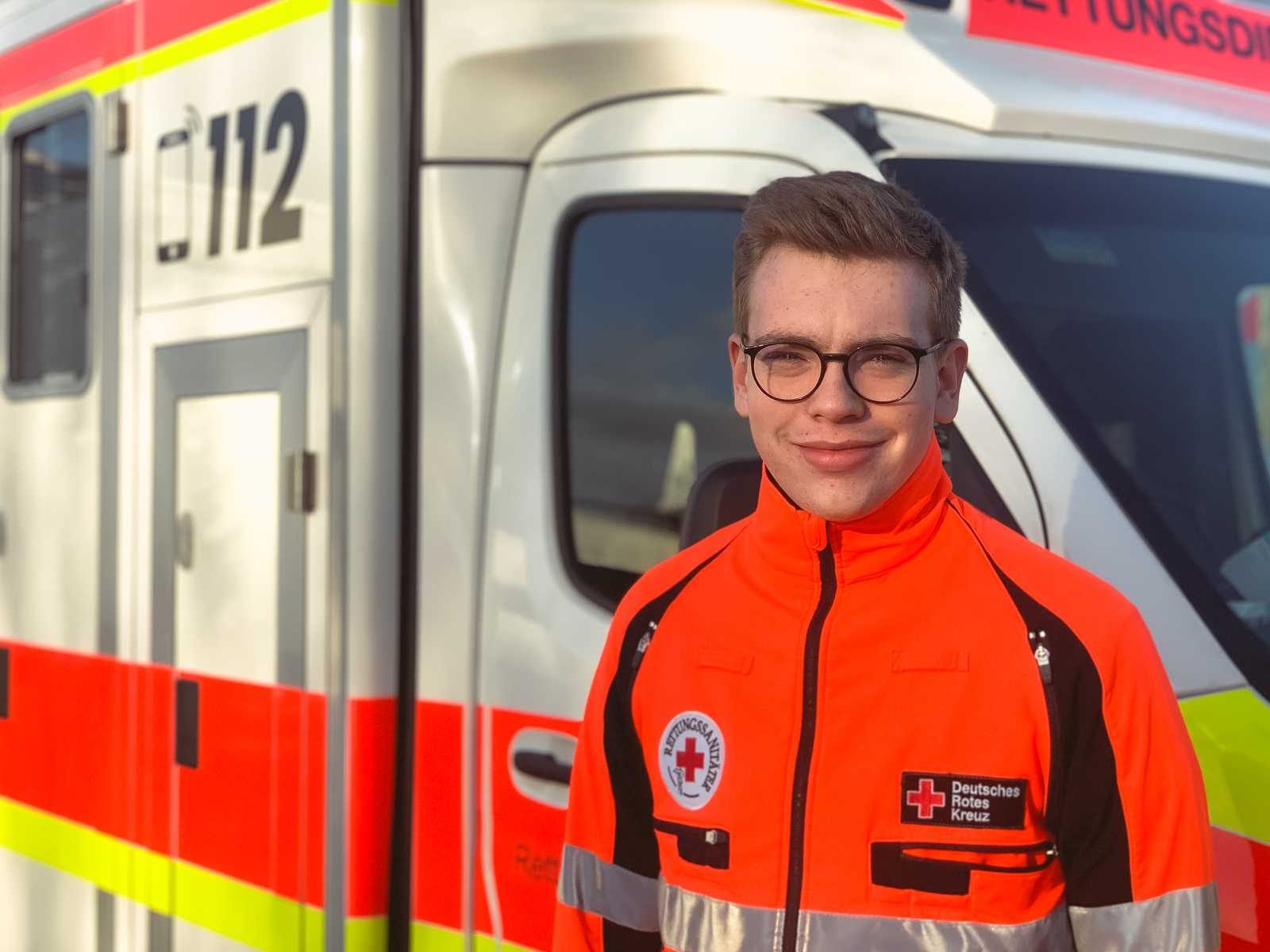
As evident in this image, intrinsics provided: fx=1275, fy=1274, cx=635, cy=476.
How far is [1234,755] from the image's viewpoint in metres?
1.75

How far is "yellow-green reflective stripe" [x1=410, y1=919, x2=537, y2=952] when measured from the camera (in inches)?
93.7

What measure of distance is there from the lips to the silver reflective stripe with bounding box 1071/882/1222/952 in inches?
18.9

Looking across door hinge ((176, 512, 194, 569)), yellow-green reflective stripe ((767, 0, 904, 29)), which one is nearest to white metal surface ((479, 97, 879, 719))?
yellow-green reflective stripe ((767, 0, 904, 29))

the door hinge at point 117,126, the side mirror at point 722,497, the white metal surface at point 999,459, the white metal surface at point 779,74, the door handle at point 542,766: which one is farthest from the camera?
the door hinge at point 117,126

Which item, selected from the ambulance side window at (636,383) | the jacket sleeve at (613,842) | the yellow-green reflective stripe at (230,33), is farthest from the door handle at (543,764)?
the yellow-green reflective stripe at (230,33)

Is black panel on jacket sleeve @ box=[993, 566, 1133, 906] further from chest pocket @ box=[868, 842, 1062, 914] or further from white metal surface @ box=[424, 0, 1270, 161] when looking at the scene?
white metal surface @ box=[424, 0, 1270, 161]

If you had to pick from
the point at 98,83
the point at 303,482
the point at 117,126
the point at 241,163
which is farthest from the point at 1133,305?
the point at 98,83

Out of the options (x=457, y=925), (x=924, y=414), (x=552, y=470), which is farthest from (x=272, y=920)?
(x=924, y=414)

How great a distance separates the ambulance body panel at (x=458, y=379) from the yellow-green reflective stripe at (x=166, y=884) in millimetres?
12

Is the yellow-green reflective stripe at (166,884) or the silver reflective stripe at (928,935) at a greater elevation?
the silver reflective stripe at (928,935)

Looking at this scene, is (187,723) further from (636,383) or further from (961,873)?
(961,873)

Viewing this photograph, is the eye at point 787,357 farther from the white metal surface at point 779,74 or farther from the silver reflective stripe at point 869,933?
the white metal surface at point 779,74

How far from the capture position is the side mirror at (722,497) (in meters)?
1.96

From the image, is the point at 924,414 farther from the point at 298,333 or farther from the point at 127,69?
the point at 127,69
